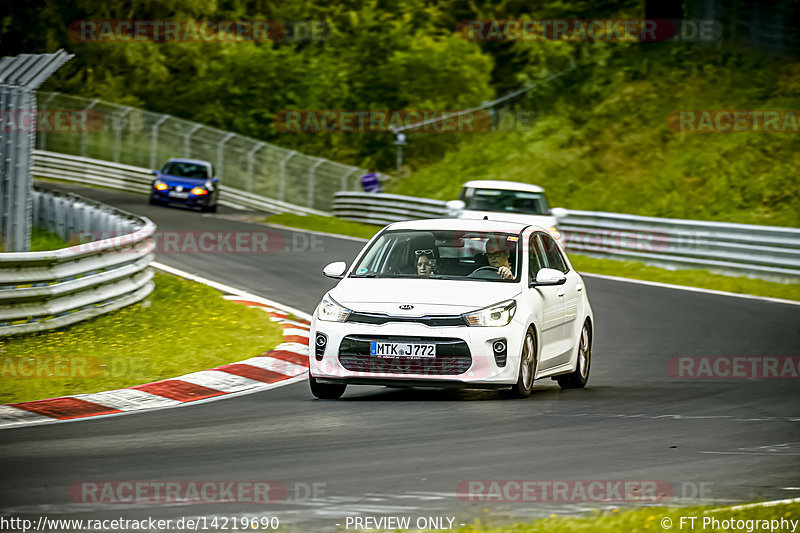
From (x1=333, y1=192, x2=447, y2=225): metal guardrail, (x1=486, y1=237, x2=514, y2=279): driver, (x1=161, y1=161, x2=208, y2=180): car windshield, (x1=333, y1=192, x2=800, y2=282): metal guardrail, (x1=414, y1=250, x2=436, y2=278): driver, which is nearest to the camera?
(x1=486, y1=237, x2=514, y2=279): driver

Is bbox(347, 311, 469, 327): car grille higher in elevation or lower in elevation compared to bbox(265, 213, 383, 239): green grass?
higher

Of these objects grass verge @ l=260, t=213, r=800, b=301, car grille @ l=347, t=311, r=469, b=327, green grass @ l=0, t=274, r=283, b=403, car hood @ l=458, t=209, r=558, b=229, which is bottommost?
grass verge @ l=260, t=213, r=800, b=301

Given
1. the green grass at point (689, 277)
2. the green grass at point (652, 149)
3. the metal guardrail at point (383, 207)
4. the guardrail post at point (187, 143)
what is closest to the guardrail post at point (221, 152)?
the guardrail post at point (187, 143)

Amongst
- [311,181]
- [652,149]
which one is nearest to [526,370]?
[652,149]

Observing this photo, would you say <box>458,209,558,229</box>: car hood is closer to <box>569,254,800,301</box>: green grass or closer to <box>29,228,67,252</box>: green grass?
<box>569,254,800,301</box>: green grass

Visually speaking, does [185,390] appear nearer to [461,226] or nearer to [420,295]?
[420,295]

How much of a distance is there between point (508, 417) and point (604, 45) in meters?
34.6

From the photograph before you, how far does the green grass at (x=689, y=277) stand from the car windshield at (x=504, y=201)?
2.72 meters

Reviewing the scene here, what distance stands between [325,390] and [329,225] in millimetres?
23660

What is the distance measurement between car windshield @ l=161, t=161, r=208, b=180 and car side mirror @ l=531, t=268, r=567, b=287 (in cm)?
2809

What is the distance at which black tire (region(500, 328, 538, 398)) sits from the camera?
11.1m

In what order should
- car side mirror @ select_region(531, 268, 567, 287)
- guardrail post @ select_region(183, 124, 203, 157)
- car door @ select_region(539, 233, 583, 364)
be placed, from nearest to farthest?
car side mirror @ select_region(531, 268, 567, 287) < car door @ select_region(539, 233, 583, 364) < guardrail post @ select_region(183, 124, 203, 157)

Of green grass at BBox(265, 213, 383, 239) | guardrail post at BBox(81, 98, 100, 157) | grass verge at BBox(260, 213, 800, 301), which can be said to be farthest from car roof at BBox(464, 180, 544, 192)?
guardrail post at BBox(81, 98, 100, 157)

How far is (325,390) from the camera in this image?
11.4 meters
